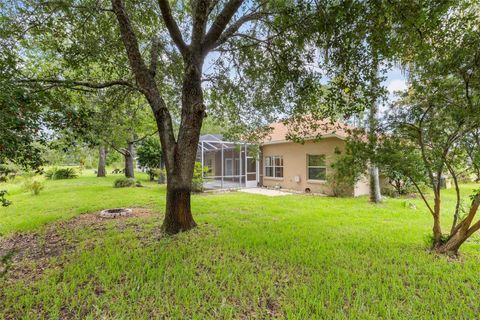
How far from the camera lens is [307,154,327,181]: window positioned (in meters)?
12.7

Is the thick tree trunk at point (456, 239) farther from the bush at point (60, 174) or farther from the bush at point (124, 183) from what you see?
the bush at point (60, 174)

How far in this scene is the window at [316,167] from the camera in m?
12.7

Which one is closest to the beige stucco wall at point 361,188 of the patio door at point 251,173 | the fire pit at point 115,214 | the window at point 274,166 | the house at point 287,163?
the house at point 287,163

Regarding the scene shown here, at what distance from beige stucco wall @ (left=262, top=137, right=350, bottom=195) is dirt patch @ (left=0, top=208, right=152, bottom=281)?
351 inches

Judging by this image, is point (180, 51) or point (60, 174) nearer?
point (180, 51)

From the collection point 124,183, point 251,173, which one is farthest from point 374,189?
point 124,183

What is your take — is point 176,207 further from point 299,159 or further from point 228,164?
point 228,164

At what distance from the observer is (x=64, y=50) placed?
543 cm

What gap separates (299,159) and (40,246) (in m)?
11.8

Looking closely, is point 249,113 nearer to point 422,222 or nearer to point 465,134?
point 465,134

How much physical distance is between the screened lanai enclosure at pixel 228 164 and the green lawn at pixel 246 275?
8166 mm

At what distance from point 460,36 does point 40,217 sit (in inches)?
443

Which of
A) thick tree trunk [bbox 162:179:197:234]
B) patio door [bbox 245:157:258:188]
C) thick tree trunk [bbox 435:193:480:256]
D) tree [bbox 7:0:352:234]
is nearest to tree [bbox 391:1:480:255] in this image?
thick tree trunk [bbox 435:193:480:256]

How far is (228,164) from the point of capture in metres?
19.6
